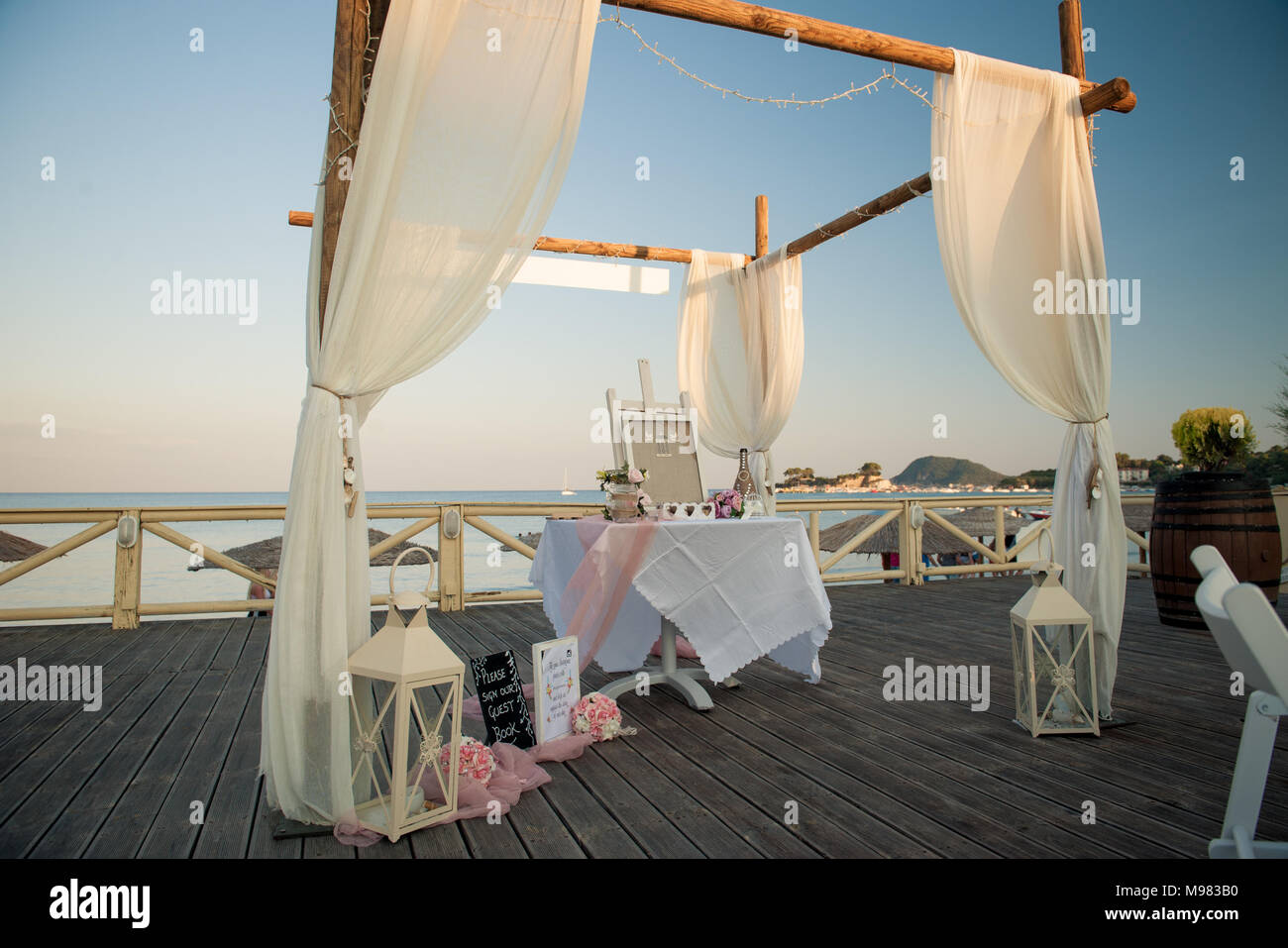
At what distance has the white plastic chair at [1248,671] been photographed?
132cm

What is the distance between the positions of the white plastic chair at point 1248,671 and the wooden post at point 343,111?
250 centimetres

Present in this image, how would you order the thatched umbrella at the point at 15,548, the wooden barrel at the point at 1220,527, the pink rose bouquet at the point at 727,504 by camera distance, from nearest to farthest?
1. the pink rose bouquet at the point at 727,504
2. the wooden barrel at the point at 1220,527
3. the thatched umbrella at the point at 15,548

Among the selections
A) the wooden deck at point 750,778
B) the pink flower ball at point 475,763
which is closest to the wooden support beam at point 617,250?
the wooden deck at point 750,778

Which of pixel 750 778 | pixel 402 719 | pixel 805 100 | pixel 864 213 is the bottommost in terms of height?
pixel 750 778

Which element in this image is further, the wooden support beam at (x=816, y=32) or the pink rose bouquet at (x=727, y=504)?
the pink rose bouquet at (x=727, y=504)

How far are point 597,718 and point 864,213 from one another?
136 inches

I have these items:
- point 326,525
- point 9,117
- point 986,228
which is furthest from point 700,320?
point 9,117

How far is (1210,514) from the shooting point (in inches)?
173

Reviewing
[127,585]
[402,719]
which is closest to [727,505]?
[402,719]

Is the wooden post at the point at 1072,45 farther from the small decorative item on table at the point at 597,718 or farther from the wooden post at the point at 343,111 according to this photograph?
the small decorative item on table at the point at 597,718

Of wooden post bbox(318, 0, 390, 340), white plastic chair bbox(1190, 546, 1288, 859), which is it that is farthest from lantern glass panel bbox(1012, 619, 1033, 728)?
wooden post bbox(318, 0, 390, 340)

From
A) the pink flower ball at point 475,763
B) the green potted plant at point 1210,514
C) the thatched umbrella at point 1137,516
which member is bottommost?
the pink flower ball at point 475,763

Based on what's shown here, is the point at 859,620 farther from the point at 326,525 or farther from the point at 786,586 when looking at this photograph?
the point at 326,525

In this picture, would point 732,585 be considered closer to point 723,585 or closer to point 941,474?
Result: point 723,585
